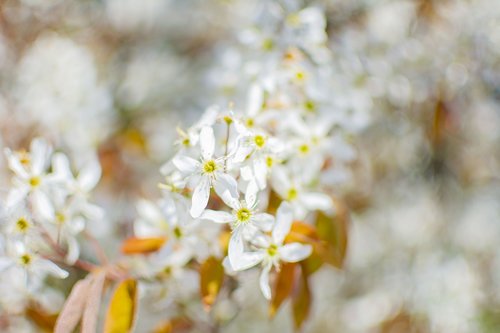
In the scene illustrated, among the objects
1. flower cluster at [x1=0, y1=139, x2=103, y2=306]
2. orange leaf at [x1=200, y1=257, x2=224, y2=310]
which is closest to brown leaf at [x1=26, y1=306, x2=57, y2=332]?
flower cluster at [x1=0, y1=139, x2=103, y2=306]

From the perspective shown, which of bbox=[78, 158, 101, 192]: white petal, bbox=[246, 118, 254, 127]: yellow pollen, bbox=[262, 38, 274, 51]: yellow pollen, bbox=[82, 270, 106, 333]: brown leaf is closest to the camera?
bbox=[82, 270, 106, 333]: brown leaf

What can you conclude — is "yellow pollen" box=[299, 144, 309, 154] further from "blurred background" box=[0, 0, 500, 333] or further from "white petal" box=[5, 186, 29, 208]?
"white petal" box=[5, 186, 29, 208]

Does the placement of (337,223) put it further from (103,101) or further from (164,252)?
(103,101)

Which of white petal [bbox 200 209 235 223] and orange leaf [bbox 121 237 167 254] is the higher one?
white petal [bbox 200 209 235 223]

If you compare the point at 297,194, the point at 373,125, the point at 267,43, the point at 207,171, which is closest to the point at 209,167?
the point at 207,171

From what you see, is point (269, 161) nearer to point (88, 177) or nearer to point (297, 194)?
point (297, 194)

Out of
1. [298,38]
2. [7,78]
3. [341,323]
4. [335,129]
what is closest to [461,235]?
[341,323]
